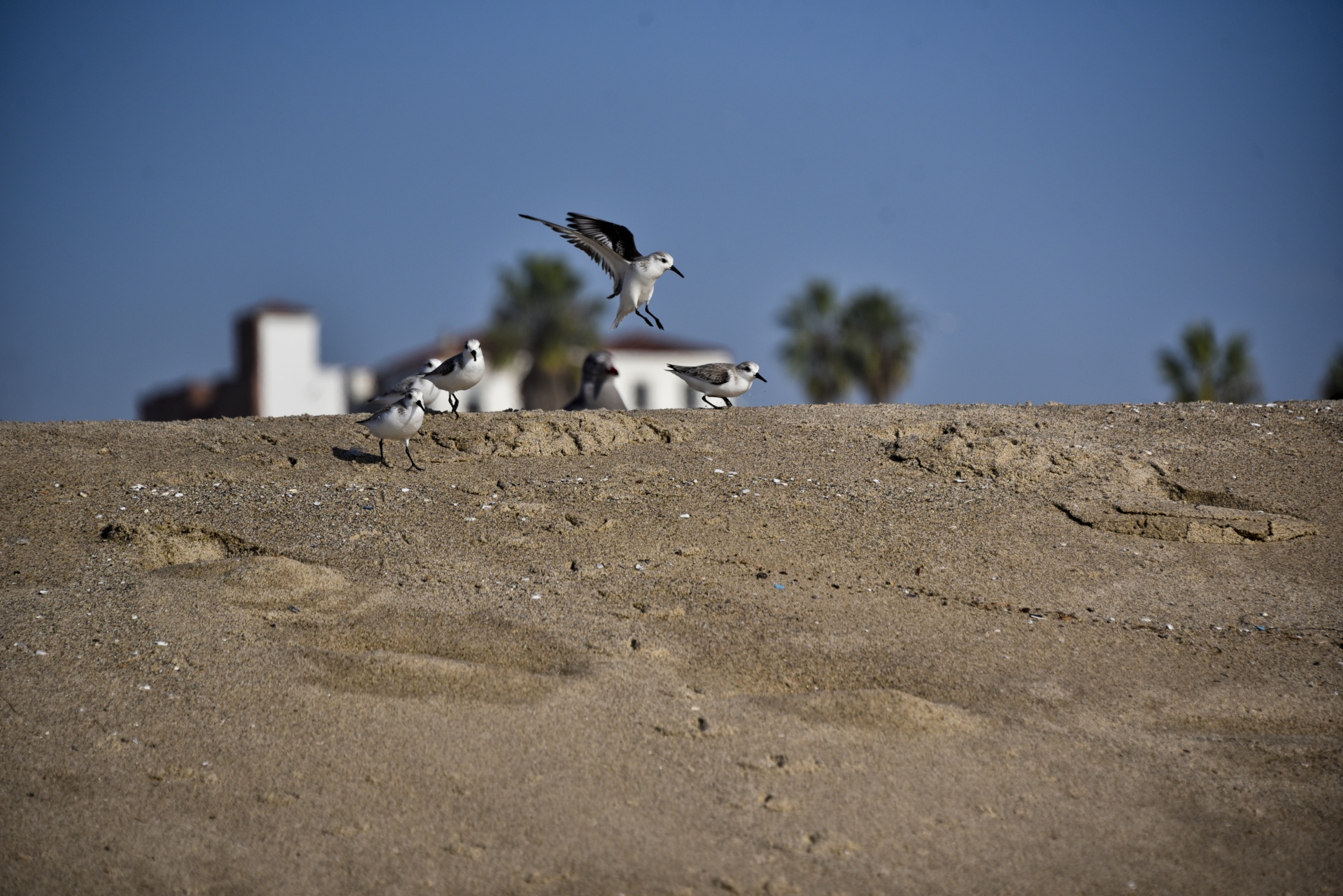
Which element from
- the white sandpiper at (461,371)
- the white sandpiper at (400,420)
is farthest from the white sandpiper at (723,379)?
the white sandpiper at (400,420)

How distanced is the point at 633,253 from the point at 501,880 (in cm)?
622

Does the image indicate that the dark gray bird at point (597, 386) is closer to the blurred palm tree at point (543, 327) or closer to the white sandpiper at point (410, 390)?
the white sandpiper at point (410, 390)

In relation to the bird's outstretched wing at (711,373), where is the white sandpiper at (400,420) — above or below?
below

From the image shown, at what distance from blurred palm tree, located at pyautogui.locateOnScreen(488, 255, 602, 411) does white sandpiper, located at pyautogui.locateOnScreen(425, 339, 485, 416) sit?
3520cm

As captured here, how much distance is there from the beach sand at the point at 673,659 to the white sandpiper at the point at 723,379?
3.92 feet

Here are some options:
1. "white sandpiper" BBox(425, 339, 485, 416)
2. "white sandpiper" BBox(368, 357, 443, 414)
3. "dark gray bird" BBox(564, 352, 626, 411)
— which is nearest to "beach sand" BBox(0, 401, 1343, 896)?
"white sandpiper" BBox(368, 357, 443, 414)

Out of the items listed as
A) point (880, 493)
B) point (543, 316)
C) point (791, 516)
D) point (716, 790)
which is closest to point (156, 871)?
point (716, 790)

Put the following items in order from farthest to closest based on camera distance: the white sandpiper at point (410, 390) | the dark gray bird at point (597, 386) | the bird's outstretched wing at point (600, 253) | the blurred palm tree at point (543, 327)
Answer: the blurred palm tree at point (543, 327)
the dark gray bird at point (597, 386)
the bird's outstretched wing at point (600, 253)
the white sandpiper at point (410, 390)

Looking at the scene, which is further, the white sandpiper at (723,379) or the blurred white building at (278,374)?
the blurred white building at (278,374)

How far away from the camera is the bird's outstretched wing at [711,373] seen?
30.8ft

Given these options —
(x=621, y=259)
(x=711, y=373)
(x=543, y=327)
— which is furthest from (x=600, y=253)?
(x=543, y=327)

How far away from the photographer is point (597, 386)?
11711 millimetres

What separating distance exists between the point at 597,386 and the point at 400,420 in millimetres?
4450

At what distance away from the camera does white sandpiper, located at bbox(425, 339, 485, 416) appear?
27.2ft
